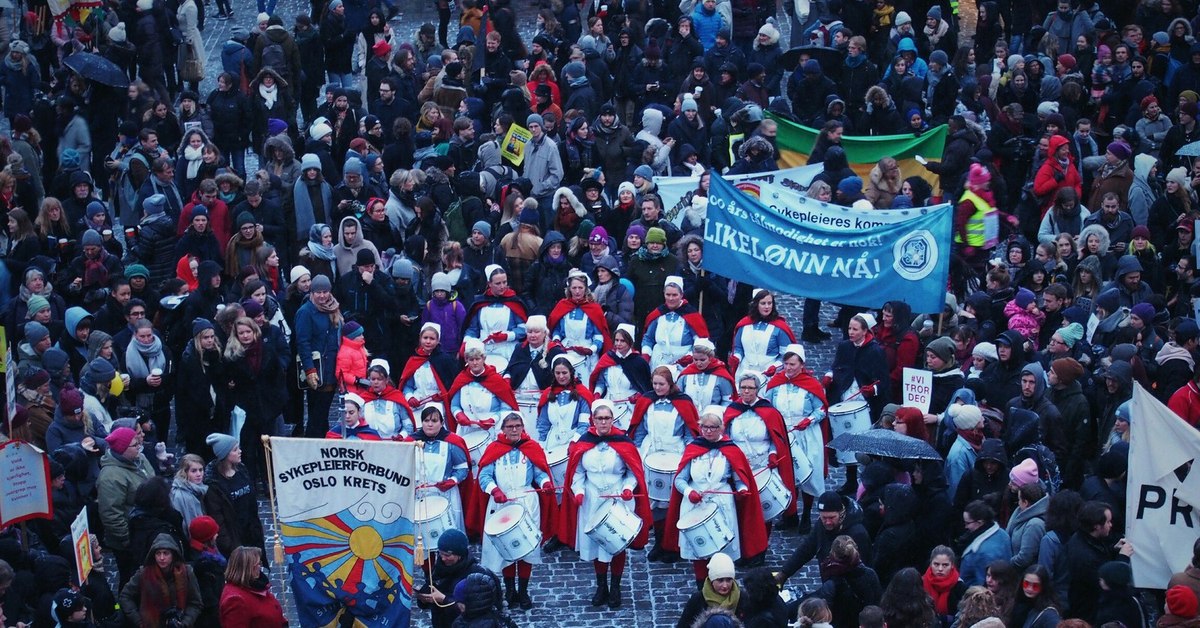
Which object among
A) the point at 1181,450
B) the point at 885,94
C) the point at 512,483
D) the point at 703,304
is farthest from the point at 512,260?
the point at 1181,450

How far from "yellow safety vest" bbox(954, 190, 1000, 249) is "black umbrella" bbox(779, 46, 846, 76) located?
17.0 feet

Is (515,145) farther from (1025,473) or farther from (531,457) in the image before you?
(1025,473)

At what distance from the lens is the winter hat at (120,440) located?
15516 mm

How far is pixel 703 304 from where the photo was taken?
755 inches

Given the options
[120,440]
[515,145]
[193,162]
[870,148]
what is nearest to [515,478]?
[120,440]

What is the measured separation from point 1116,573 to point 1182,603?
0.65 m

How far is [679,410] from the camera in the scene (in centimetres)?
1666

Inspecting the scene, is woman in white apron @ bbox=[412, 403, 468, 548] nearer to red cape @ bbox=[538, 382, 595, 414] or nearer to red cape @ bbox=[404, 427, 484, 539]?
red cape @ bbox=[404, 427, 484, 539]

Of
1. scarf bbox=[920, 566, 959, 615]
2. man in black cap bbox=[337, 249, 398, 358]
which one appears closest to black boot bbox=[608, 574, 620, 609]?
scarf bbox=[920, 566, 959, 615]

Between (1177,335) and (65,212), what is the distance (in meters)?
11.1

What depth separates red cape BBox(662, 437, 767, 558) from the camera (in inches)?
628

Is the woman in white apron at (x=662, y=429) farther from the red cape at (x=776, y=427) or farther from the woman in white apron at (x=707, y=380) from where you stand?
the woman in white apron at (x=707, y=380)

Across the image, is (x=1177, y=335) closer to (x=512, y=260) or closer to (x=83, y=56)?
(x=512, y=260)

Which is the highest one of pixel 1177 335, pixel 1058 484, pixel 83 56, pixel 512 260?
pixel 83 56
